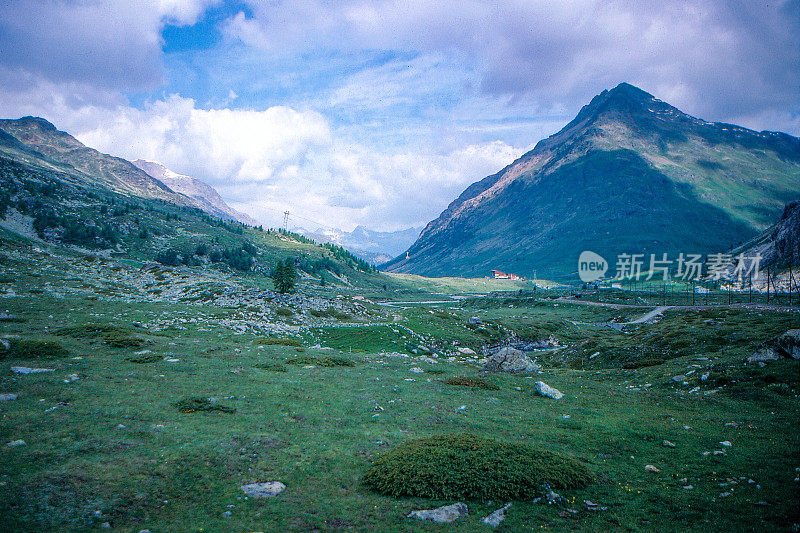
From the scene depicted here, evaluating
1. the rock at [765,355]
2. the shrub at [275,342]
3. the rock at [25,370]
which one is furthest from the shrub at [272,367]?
the rock at [765,355]

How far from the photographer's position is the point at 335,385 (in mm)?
23281

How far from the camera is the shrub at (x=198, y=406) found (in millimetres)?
16414

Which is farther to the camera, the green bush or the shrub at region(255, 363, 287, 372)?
the shrub at region(255, 363, 287, 372)

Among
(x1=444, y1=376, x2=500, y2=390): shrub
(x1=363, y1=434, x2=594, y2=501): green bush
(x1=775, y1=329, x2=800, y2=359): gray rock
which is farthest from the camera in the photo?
(x1=444, y1=376, x2=500, y2=390): shrub

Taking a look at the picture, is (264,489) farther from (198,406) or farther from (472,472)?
(198,406)

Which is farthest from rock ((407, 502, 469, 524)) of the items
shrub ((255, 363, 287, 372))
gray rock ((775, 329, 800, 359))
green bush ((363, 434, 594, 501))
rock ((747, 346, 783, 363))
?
rock ((747, 346, 783, 363))

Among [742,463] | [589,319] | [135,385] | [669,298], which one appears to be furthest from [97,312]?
[669,298]

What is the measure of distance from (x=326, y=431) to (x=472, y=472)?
22.3 feet

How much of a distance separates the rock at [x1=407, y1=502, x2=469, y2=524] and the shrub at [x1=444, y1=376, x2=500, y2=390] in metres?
15.0

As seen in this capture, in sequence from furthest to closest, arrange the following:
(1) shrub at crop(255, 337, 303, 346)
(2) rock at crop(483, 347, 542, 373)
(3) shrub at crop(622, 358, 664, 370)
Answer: (1) shrub at crop(255, 337, 303, 346)
(3) shrub at crop(622, 358, 664, 370)
(2) rock at crop(483, 347, 542, 373)

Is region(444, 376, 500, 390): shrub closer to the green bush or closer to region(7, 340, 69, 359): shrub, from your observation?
the green bush

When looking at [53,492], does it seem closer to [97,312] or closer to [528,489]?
[528,489]

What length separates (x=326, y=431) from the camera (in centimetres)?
1576

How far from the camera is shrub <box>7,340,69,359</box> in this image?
2019 centimetres
